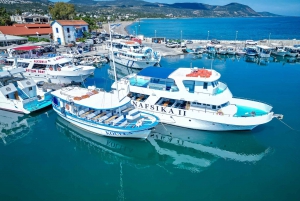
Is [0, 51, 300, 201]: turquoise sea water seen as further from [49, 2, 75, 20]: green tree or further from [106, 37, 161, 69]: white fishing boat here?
[49, 2, 75, 20]: green tree

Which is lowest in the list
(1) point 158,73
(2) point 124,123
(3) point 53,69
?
(2) point 124,123

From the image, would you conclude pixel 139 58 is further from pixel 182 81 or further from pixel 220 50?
pixel 220 50

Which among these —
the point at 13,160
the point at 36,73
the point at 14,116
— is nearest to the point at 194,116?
the point at 13,160

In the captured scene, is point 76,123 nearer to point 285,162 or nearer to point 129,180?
point 129,180

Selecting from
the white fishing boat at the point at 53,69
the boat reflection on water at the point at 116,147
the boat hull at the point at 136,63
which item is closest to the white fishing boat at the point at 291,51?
the boat hull at the point at 136,63

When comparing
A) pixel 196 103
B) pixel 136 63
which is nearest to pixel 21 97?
pixel 196 103
